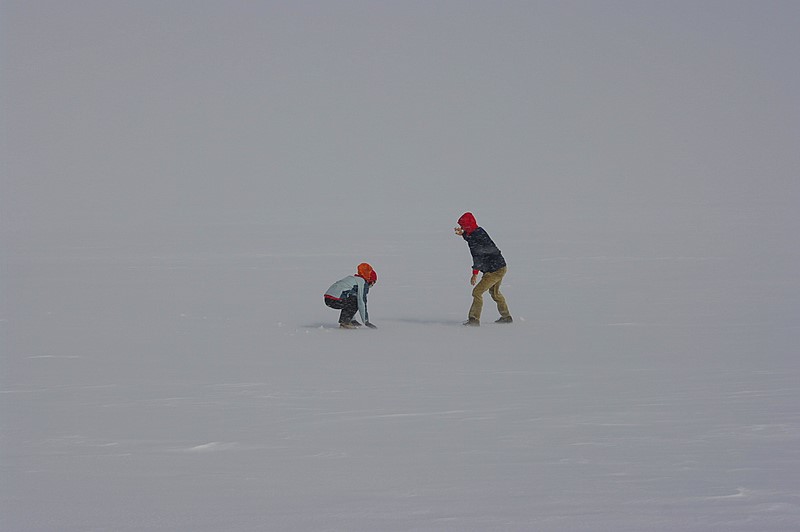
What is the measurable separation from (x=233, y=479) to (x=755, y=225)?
32562 mm

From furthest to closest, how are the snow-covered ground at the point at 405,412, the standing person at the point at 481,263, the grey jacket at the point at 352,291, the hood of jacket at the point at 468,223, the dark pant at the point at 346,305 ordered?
the standing person at the point at 481,263 < the hood of jacket at the point at 468,223 < the dark pant at the point at 346,305 < the grey jacket at the point at 352,291 < the snow-covered ground at the point at 405,412

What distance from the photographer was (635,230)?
36.2 metres

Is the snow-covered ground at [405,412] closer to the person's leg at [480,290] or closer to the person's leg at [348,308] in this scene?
the person's leg at [348,308]

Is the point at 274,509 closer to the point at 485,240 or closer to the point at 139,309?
the point at 485,240

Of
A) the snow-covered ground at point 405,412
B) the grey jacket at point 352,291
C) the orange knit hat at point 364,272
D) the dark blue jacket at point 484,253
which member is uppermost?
the dark blue jacket at point 484,253

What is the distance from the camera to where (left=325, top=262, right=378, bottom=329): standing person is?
1316 cm

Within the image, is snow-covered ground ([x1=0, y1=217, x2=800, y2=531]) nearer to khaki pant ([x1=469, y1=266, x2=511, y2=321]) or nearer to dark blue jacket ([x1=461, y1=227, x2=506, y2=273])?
khaki pant ([x1=469, y1=266, x2=511, y2=321])

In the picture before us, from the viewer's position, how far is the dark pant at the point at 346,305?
1326 centimetres

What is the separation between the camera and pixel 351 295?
13.3 metres

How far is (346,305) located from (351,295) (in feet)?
0.42

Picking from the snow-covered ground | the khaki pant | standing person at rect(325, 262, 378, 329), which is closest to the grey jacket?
standing person at rect(325, 262, 378, 329)

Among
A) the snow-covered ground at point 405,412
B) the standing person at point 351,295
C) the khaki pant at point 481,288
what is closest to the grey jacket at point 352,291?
the standing person at point 351,295

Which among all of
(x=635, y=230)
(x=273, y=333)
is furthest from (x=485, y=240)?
(x=635, y=230)

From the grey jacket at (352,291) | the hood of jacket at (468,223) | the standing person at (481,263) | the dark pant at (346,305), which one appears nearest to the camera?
the grey jacket at (352,291)
